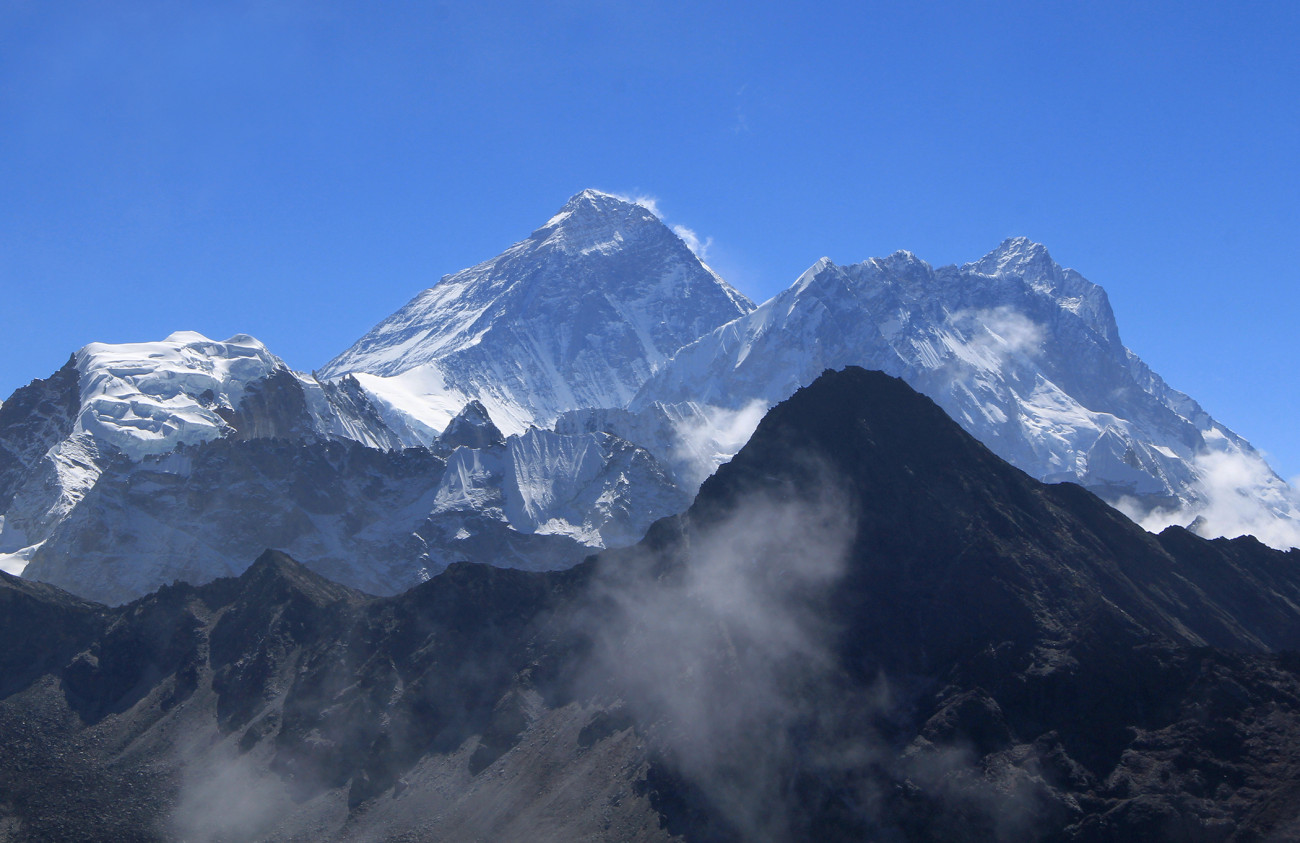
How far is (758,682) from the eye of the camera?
141m

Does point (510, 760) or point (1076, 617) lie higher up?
point (1076, 617)

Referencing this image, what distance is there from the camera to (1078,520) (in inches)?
6663

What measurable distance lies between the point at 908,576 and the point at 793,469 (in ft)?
84.4

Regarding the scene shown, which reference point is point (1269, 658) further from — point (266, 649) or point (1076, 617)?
point (266, 649)

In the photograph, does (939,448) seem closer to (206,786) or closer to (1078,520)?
(1078,520)

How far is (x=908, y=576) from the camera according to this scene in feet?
499

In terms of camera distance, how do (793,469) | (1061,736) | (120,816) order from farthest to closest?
(793,469), (120,816), (1061,736)

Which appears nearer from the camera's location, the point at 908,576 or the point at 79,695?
the point at 908,576

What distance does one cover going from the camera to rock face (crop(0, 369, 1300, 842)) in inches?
4641

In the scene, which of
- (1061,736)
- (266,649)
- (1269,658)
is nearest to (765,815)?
(1061,736)

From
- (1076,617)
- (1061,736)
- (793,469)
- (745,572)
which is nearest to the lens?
Answer: (1061,736)

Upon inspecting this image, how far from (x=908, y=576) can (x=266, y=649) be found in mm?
83700

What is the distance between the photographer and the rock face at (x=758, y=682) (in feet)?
387

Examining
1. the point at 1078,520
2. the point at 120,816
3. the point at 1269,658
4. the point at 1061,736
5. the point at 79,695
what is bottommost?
the point at 120,816
